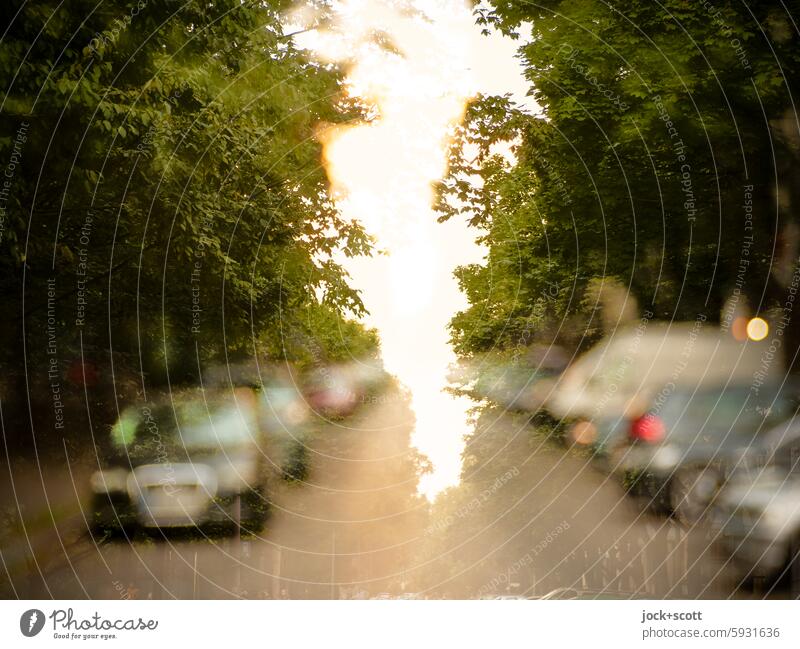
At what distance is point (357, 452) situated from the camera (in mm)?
21547

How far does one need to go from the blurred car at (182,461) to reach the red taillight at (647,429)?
7081 millimetres

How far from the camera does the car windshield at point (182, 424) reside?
594 inches

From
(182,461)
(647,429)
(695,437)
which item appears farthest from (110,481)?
(695,437)

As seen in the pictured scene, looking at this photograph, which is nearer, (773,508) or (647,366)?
(773,508)

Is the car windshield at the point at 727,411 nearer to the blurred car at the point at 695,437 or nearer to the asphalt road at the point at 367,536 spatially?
the blurred car at the point at 695,437

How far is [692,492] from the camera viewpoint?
1869 centimetres

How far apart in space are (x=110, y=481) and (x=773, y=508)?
424 inches

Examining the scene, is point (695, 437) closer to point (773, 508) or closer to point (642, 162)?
point (773, 508)

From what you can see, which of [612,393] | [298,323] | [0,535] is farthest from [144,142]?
[612,393]

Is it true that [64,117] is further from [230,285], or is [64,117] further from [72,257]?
[230,285]

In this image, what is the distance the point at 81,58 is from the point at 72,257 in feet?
10.8
